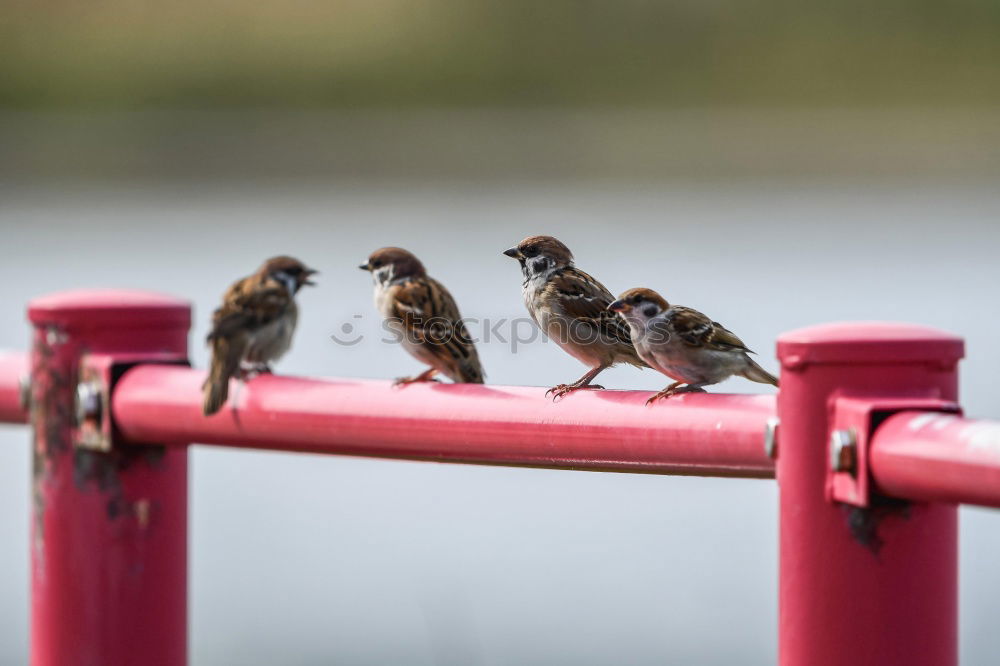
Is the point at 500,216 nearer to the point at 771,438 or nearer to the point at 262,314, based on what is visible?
the point at 262,314

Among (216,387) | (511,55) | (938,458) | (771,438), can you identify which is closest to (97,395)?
(216,387)

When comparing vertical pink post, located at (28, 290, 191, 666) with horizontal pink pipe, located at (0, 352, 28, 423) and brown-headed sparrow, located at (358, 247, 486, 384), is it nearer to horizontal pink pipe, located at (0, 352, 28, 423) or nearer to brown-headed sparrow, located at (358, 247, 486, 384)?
horizontal pink pipe, located at (0, 352, 28, 423)

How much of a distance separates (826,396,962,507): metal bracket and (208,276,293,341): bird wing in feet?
5.19

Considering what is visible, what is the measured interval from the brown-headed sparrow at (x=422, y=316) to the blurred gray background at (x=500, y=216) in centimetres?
263

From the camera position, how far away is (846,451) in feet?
5.40

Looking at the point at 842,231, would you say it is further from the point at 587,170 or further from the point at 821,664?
the point at 821,664

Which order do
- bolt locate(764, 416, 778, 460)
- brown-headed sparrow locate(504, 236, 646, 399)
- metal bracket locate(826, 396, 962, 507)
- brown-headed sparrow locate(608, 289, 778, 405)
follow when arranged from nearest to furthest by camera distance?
metal bracket locate(826, 396, 962, 507) < bolt locate(764, 416, 778, 460) < brown-headed sparrow locate(608, 289, 778, 405) < brown-headed sparrow locate(504, 236, 646, 399)

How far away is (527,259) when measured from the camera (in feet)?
13.5

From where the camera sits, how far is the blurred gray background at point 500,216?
7.23 meters

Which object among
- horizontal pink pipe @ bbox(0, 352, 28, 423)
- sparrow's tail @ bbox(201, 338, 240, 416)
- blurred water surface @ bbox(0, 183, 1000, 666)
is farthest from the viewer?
blurred water surface @ bbox(0, 183, 1000, 666)

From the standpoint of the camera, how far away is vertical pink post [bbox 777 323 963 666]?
1.66 metres

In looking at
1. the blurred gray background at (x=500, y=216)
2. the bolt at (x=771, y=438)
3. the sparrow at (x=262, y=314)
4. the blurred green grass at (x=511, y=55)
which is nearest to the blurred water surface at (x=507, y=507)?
the blurred gray background at (x=500, y=216)

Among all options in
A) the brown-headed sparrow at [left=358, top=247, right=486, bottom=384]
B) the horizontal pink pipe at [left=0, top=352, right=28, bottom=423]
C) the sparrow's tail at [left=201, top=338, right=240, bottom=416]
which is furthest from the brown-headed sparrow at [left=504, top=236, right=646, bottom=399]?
the sparrow's tail at [left=201, top=338, right=240, bottom=416]

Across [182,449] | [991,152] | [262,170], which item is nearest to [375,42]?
[262,170]
